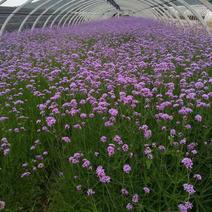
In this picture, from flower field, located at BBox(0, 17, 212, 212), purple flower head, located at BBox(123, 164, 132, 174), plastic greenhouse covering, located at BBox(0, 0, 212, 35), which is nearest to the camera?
purple flower head, located at BBox(123, 164, 132, 174)

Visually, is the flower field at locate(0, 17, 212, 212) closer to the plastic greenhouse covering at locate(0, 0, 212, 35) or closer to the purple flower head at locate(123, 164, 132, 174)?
the purple flower head at locate(123, 164, 132, 174)

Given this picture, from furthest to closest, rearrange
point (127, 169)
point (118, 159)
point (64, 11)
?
point (64, 11) < point (118, 159) < point (127, 169)

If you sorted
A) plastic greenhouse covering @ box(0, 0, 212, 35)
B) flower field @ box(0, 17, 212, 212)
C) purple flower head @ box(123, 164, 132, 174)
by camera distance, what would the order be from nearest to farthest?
1. purple flower head @ box(123, 164, 132, 174)
2. flower field @ box(0, 17, 212, 212)
3. plastic greenhouse covering @ box(0, 0, 212, 35)

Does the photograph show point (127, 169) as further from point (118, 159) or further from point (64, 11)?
point (64, 11)

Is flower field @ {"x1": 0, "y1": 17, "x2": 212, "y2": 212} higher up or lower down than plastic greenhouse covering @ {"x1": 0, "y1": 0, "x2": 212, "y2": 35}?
higher up

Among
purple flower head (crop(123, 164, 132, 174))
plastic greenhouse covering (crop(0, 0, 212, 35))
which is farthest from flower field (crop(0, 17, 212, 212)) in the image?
plastic greenhouse covering (crop(0, 0, 212, 35))

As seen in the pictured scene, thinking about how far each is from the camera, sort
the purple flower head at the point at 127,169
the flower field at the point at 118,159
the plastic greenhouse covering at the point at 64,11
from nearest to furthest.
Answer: the purple flower head at the point at 127,169 → the flower field at the point at 118,159 → the plastic greenhouse covering at the point at 64,11

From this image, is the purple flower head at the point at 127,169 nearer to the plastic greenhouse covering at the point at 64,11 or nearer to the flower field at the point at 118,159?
the flower field at the point at 118,159

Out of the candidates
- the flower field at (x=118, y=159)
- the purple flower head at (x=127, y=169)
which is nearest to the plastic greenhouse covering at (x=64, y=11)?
the flower field at (x=118, y=159)

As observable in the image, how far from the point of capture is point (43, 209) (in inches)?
154

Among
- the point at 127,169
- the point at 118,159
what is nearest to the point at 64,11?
the point at 118,159

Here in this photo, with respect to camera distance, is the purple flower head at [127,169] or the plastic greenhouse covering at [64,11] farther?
the plastic greenhouse covering at [64,11]

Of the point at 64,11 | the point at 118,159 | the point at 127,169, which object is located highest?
the point at 127,169

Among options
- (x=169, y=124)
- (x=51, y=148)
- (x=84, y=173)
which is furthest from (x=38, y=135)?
(x=169, y=124)
